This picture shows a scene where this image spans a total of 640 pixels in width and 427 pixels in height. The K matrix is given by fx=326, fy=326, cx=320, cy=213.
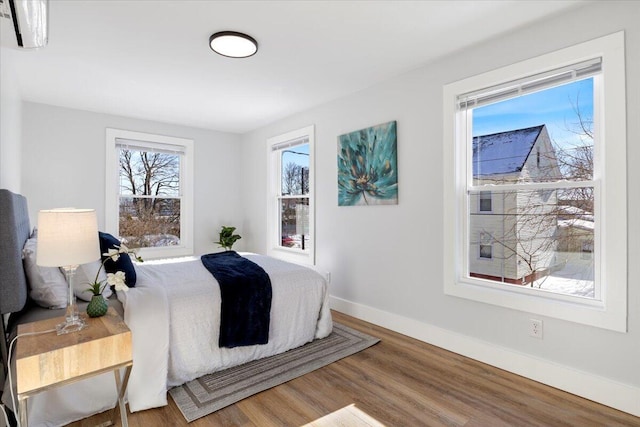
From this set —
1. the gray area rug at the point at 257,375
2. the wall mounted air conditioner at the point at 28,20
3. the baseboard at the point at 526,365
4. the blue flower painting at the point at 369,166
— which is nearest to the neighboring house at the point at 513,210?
the baseboard at the point at 526,365

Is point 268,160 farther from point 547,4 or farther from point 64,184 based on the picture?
point 547,4

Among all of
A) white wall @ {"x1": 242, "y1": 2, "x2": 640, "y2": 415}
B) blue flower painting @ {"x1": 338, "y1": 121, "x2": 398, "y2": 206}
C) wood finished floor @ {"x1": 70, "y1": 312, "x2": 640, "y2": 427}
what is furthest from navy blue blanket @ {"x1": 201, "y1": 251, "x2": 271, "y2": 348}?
blue flower painting @ {"x1": 338, "y1": 121, "x2": 398, "y2": 206}

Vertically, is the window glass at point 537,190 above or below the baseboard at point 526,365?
above

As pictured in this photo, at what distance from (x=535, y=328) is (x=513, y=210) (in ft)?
2.77

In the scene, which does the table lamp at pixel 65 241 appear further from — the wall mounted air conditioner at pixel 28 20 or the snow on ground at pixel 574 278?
the snow on ground at pixel 574 278

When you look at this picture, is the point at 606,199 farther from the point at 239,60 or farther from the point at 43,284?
the point at 43,284

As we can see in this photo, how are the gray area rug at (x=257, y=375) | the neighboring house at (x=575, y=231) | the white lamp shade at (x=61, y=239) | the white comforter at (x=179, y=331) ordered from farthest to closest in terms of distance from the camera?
the neighboring house at (x=575, y=231) → the gray area rug at (x=257, y=375) → the white comforter at (x=179, y=331) → the white lamp shade at (x=61, y=239)

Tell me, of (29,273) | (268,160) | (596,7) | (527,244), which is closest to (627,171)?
(527,244)

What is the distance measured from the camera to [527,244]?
2.40m

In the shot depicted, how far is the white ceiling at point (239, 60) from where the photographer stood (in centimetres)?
206

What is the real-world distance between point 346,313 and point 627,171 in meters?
2.67

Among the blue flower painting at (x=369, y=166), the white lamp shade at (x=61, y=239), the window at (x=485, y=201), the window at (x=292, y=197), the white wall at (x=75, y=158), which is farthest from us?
the window at (x=292, y=197)

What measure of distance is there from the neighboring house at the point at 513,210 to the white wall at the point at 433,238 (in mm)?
275

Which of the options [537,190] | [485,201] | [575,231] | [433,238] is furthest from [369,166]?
[575,231]
